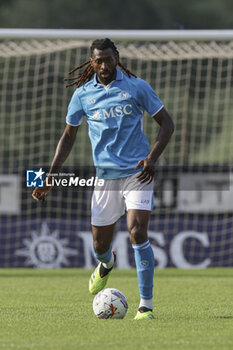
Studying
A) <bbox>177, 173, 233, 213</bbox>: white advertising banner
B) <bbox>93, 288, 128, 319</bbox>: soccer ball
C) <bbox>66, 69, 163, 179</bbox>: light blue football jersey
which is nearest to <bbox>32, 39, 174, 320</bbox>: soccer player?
→ <bbox>66, 69, 163, 179</bbox>: light blue football jersey

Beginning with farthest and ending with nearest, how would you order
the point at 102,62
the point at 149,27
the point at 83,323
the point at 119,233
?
the point at 149,27
the point at 119,233
the point at 102,62
the point at 83,323

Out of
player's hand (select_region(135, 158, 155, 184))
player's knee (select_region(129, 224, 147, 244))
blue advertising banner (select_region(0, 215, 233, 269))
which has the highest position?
player's hand (select_region(135, 158, 155, 184))

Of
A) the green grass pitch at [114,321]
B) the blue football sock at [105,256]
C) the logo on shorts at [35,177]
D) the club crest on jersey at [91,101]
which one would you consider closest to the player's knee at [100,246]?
the blue football sock at [105,256]

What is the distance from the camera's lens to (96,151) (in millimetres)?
6289

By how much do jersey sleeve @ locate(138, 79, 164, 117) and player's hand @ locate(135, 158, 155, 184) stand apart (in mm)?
406

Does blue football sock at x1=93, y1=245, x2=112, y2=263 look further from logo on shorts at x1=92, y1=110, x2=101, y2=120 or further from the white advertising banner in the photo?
the white advertising banner

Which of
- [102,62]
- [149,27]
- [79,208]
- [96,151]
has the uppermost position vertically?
[149,27]

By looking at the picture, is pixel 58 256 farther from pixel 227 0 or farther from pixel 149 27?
pixel 227 0

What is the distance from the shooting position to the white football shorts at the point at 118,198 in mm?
6070

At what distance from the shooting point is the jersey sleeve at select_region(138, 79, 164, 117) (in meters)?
6.13

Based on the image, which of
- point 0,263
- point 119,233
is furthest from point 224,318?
point 0,263

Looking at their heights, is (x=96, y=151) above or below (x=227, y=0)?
below

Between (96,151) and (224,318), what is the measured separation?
1593 mm

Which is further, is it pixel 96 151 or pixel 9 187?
pixel 9 187
